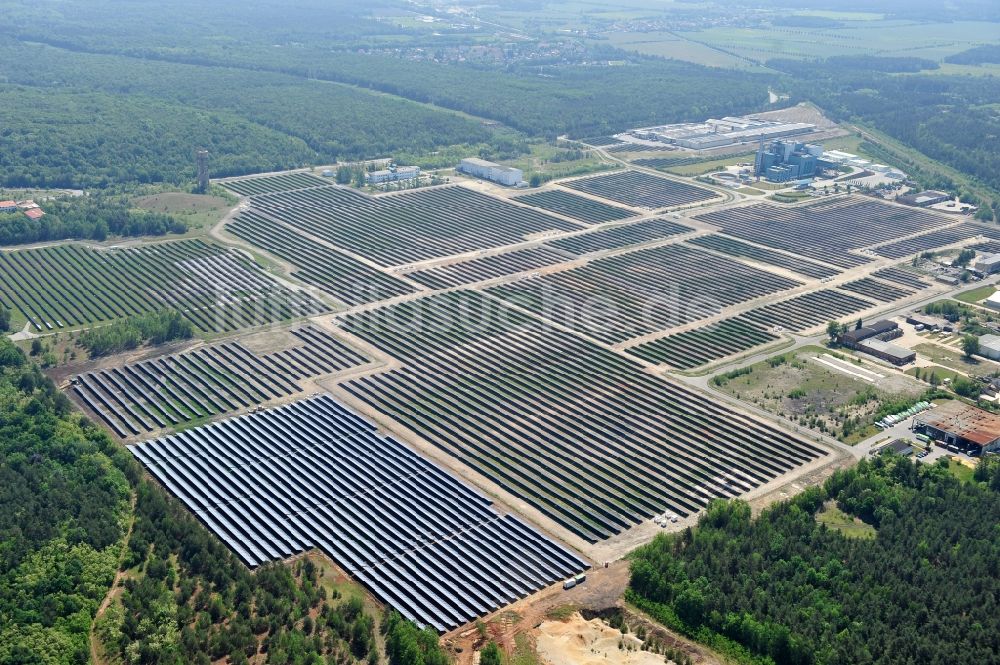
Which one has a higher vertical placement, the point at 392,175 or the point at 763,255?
the point at 763,255

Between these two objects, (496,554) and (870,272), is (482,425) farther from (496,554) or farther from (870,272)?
(870,272)

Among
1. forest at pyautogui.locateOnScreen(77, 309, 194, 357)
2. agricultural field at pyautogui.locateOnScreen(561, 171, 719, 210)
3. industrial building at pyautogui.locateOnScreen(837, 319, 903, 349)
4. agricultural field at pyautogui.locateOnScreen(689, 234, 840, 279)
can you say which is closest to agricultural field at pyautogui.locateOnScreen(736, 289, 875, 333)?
industrial building at pyautogui.locateOnScreen(837, 319, 903, 349)

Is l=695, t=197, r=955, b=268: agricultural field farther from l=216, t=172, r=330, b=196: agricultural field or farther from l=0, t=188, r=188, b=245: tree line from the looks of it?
l=0, t=188, r=188, b=245: tree line

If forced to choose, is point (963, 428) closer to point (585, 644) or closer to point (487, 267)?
point (585, 644)

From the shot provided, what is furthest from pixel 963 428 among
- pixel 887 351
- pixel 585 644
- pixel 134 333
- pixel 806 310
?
pixel 134 333

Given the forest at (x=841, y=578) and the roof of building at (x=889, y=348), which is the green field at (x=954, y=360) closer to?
the roof of building at (x=889, y=348)
